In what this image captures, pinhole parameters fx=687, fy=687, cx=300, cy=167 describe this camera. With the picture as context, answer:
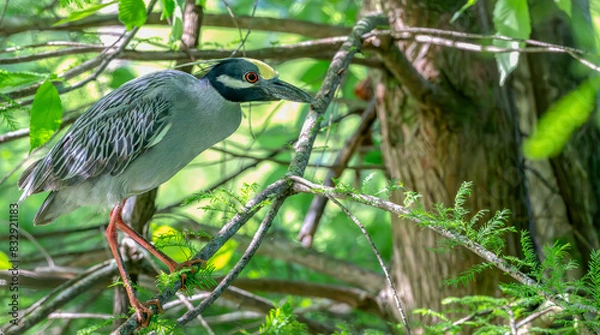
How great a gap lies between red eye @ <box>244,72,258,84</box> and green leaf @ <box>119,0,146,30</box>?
64 cm

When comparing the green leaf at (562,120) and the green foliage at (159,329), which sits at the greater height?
the green leaf at (562,120)

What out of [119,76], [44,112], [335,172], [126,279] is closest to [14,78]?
[44,112]

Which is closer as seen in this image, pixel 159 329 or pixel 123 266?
pixel 159 329

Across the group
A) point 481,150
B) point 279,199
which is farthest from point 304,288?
point 279,199

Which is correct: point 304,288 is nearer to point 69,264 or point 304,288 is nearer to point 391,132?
point 391,132

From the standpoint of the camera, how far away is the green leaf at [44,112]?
250 centimetres

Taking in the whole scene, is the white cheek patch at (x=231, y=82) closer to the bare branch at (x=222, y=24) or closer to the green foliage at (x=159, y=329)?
the bare branch at (x=222, y=24)

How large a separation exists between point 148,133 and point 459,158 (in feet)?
5.43

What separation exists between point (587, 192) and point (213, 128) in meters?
2.16

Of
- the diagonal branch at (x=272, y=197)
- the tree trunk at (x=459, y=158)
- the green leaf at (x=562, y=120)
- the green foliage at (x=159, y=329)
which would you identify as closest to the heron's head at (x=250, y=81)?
the diagonal branch at (x=272, y=197)

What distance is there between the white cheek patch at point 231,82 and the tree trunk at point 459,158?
3.17 ft

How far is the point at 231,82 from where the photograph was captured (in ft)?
9.88

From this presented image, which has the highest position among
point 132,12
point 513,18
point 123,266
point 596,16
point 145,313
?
point 132,12

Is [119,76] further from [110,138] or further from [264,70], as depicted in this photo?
[264,70]
